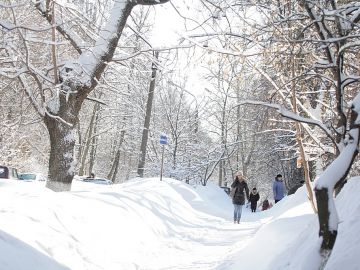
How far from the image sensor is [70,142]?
9336mm

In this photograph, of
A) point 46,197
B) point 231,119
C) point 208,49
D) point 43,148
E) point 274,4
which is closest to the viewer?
point 208,49

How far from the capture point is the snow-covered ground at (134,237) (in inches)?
186

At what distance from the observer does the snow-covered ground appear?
4.73 m

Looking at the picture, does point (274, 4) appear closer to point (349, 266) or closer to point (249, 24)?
point (249, 24)

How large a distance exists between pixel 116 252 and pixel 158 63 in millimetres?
4232

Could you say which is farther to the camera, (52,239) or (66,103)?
(66,103)

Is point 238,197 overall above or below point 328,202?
below

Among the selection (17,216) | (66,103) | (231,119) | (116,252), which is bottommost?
(116,252)

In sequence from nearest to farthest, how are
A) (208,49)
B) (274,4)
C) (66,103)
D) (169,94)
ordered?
(208,49)
(274,4)
(66,103)
(169,94)

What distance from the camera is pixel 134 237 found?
9125 millimetres

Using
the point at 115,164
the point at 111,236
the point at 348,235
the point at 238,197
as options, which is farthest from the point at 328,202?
the point at 115,164

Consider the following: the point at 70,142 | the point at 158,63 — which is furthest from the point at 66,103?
the point at 158,63

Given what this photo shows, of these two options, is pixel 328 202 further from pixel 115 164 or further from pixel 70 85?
pixel 115 164

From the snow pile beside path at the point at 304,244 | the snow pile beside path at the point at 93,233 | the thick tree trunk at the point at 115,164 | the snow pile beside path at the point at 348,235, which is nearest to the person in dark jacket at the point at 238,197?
the snow pile beside path at the point at 93,233
